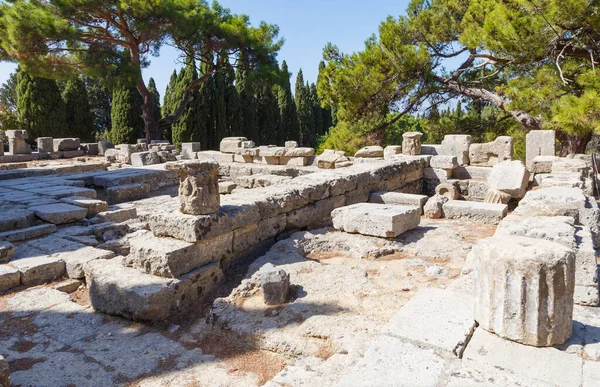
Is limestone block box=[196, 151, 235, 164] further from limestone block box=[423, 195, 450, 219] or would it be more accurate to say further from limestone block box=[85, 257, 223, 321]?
limestone block box=[85, 257, 223, 321]

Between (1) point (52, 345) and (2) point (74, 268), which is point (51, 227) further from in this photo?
(1) point (52, 345)

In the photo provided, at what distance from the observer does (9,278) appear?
441 centimetres

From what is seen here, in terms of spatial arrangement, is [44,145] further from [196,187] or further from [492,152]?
[492,152]

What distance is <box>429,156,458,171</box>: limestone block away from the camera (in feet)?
27.1

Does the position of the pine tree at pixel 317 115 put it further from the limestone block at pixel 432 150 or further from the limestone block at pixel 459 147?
the limestone block at pixel 459 147

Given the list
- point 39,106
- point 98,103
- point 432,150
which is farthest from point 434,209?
point 98,103

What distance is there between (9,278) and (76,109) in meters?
21.0

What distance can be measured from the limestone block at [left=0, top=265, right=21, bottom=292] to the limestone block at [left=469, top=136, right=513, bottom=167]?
8.02 metres

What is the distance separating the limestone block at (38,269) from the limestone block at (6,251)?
115 millimetres

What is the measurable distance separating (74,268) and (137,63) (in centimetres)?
1545

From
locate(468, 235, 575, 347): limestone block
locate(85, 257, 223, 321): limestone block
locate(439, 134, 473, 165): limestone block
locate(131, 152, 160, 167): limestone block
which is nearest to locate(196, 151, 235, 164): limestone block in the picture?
locate(131, 152, 160, 167): limestone block

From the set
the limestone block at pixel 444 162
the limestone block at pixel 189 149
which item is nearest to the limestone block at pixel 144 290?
the limestone block at pixel 444 162

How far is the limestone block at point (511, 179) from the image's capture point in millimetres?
6848

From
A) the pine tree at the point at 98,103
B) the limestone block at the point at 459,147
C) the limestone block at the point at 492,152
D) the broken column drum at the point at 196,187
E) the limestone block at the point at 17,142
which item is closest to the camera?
the broken column drum at the point at 196,187
